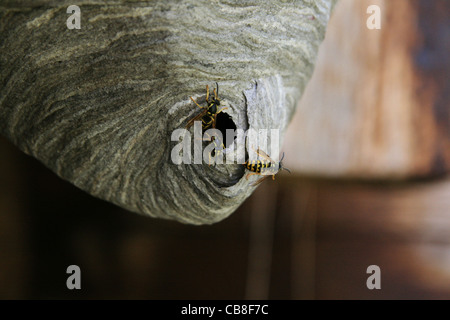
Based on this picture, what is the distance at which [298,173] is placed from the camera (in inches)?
42.2

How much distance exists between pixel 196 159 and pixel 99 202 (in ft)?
1.65

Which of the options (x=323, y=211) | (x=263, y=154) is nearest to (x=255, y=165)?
(x=263, y=154)

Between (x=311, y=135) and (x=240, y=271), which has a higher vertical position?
(x=311, y=135)

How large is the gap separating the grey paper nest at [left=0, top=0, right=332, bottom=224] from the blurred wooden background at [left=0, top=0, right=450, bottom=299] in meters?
0.37

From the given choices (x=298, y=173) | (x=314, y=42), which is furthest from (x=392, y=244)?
(x=314, y=42)

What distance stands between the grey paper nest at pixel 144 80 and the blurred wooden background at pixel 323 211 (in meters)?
0.37

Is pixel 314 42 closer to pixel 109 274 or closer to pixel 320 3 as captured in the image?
pixel 320 3

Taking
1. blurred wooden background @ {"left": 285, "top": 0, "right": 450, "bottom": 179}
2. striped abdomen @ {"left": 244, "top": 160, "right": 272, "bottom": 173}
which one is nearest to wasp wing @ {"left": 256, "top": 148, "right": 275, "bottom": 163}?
striped abdomen @ {"left": 244, "top": 160, "right": 272, "bottom": 173}

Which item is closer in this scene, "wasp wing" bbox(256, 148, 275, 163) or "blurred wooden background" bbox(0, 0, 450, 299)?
"wasp wing" bbox(256, 148, 275, 163)

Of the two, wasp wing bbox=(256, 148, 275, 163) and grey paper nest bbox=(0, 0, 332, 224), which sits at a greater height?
grey paper nest bbox=(0, 0, 332, 224)

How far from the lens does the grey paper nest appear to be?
596mm

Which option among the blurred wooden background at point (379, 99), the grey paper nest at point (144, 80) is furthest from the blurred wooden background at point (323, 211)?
the grey paper nest at point (144, 80)

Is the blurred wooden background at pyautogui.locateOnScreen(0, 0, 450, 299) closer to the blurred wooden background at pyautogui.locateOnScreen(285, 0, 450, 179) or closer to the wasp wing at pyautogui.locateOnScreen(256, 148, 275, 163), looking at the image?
the blurred wooden background at pyautogui.locateOnScreen(285, 0, 450, 179)

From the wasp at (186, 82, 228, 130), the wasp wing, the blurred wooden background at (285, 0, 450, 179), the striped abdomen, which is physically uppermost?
the blurred wooden background at (285, 0, 450, 179)
